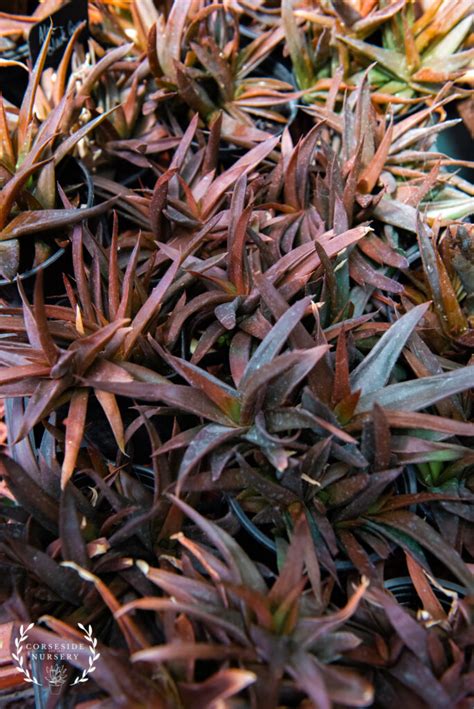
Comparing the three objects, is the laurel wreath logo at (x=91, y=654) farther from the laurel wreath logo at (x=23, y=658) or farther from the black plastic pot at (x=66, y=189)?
the black plastic pot at (x=66, y=189)

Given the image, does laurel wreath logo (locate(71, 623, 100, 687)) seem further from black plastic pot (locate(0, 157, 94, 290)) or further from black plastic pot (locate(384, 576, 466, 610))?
black plastic pot (locate(0, 157, 94, 290))

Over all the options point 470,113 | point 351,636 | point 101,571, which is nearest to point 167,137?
point 470,113

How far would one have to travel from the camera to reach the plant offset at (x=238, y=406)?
2.02ft

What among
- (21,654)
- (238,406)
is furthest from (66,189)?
(21,654)

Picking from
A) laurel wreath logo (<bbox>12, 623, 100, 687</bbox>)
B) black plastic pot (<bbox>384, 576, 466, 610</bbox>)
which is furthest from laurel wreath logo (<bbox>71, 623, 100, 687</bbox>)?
black plastic pot (<bbox>384, 576, 466, 610</bbox>)

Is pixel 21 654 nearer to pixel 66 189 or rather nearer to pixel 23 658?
pixel 23 658

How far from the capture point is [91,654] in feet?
Result: 1.97

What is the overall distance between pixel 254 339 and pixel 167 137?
0.61 m

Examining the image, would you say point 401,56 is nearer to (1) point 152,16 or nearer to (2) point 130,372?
(1) point 152,16

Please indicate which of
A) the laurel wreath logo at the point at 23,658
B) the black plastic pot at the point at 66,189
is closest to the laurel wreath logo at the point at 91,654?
the laurel wreath logo at the point at 23,658

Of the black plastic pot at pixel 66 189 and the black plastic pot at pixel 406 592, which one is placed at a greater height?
the black plastic pot at pixel 66 189

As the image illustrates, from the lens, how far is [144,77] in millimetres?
1291

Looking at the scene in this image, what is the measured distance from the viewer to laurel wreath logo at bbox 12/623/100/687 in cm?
60

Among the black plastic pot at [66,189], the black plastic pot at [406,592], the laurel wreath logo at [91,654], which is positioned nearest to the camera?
the laurel wreath logo at [91,654]
